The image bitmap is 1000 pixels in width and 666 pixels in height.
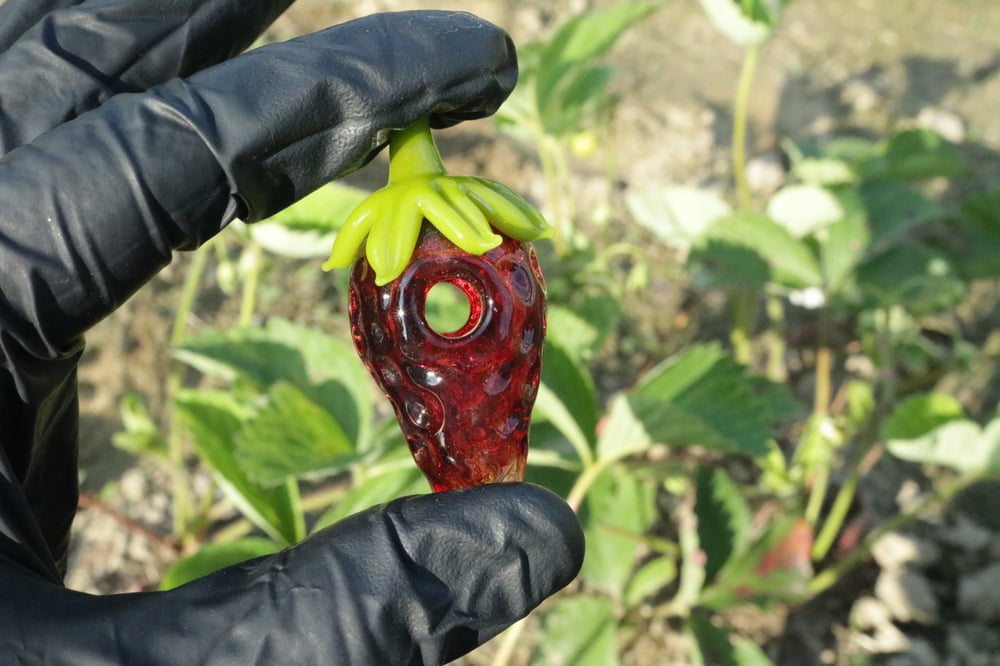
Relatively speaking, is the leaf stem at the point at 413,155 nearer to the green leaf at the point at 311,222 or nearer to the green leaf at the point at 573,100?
the green leaf at the point at 311,222

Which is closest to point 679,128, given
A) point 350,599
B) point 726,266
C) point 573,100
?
point 573,100

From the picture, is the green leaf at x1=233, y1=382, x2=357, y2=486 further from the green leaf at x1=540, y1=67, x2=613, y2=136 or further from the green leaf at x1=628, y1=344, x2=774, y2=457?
the green leaf at x1=540, y1=67, x2=613, y2=136

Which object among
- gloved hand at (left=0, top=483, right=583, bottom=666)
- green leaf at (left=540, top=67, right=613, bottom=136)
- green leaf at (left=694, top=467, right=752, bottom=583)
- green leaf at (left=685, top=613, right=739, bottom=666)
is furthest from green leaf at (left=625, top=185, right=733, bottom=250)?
gloved hand at (left=0, top=483, right=583, bottom=666)

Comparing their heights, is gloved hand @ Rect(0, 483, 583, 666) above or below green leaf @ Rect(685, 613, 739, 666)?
above

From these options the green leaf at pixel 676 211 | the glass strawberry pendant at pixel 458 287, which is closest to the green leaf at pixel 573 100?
the green leaf at pixel 676 211

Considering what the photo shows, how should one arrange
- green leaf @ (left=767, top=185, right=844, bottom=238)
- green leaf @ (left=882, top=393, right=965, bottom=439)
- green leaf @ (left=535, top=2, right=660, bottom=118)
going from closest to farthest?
green leaf @ (left=882, top=393, right=965, bottom=439) → green leaf @ (left=535, top=2, right=660, bottom=118) → green leaf @ (left=767, top=185, right=844, bottom=238)

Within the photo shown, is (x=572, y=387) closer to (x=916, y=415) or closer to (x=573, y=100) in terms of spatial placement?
(x=916, y=415)

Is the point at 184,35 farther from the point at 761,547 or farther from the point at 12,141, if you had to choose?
the point at 761,547
